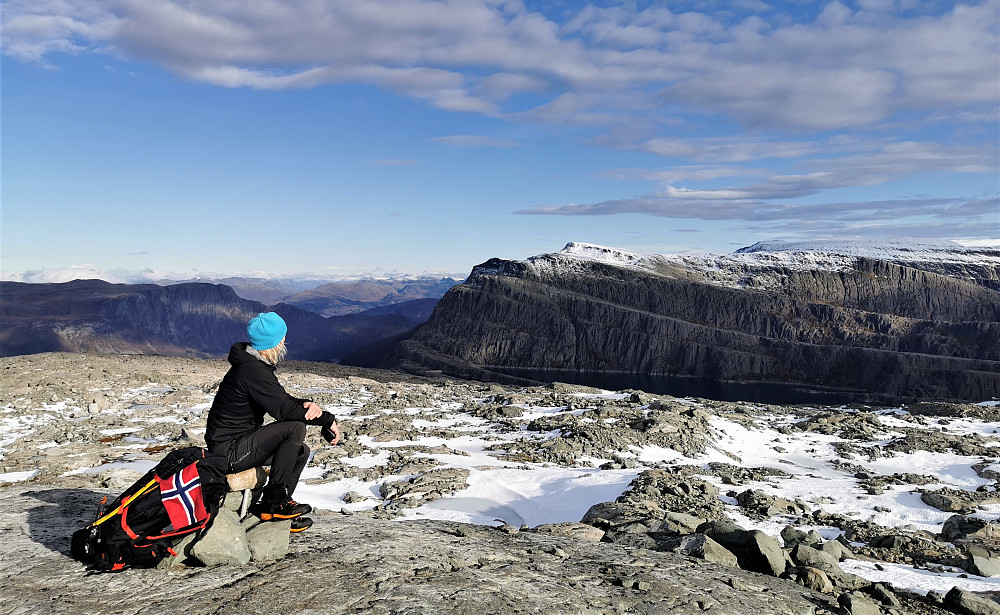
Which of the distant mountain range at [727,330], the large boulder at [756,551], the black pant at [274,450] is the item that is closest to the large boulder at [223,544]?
the black pant at [274,450]

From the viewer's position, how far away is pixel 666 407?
100 feet

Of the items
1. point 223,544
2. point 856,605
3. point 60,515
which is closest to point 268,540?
point 223,544

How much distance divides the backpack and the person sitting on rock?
0.37m

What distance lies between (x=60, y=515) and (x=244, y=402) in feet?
12.7

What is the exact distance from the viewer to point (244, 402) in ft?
20.7

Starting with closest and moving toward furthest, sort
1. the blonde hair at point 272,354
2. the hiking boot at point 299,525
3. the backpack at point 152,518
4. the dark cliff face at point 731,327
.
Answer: the backpack at point 152,518
the blonde hair at point 272,354
the hiking boot at point 299,525
the dark cliff face at point 731,327

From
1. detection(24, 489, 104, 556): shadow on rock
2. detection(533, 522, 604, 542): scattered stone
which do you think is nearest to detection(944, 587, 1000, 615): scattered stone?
detection(533, 522, 604, 542): scattered stone

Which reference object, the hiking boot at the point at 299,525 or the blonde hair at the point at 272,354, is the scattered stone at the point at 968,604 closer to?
the hiking boot at the point at 299,525

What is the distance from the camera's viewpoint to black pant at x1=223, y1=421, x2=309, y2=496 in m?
6.32

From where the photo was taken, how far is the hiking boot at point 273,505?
258 inches

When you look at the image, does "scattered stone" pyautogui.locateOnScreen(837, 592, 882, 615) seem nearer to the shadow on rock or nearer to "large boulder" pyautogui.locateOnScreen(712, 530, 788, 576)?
"large boulder" pyautogui.locateOnScreen(712, 530, 788, 576)

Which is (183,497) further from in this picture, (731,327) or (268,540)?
(731,327)

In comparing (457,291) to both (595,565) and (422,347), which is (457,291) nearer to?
(422,347)

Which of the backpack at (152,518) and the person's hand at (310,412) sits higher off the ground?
the person's hand at (310,412)
